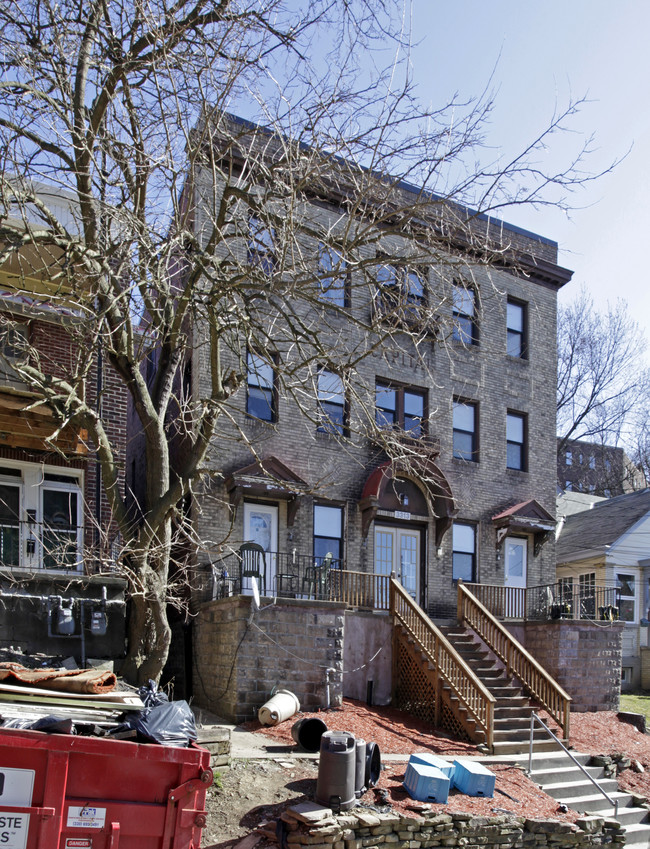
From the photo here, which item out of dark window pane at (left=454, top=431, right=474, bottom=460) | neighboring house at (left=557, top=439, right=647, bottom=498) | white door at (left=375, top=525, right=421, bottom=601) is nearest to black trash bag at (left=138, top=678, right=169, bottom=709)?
white door at (left=375, top=525, right=421, bottom=601)

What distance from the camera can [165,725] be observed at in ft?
21.6

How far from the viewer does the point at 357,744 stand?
378 inches

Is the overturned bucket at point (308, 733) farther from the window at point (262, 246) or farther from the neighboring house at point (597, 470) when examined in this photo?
the neighboring house at point (597, 470)

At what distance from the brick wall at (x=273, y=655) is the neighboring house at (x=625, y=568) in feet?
44.9

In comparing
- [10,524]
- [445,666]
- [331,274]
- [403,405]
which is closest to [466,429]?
[403,405]

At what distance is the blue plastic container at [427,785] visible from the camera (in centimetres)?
1016

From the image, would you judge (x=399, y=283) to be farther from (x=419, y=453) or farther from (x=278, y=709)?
(x=419, y=453)

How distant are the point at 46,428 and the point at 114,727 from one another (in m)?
8.72

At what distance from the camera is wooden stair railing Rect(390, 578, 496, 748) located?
1383cm

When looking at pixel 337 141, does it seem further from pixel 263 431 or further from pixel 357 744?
pixel 263 431

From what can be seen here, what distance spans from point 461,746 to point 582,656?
232 inches

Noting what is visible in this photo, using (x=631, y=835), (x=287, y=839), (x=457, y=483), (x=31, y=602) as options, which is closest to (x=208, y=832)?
(x=287, y=839)

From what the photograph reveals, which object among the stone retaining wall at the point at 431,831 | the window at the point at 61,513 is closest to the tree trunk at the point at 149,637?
the stone retaining wall at the point at 431,831

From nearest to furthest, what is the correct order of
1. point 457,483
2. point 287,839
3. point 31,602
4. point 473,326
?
point 287,839
point 31,602
point 457,483
point 473,326
